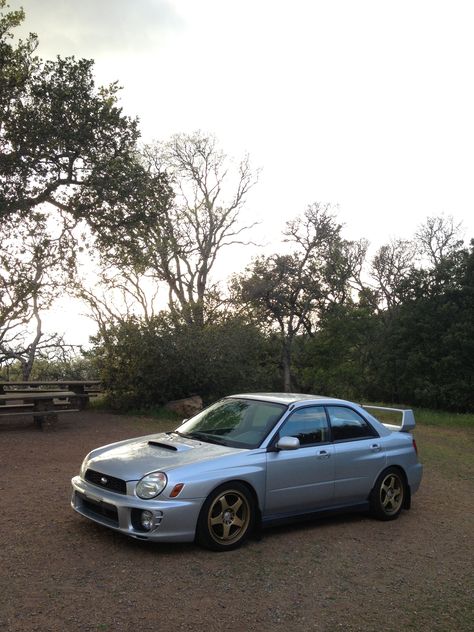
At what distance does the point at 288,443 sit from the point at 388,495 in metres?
1.97

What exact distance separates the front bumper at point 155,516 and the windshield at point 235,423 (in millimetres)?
1016

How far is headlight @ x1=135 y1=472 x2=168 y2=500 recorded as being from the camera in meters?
5.31

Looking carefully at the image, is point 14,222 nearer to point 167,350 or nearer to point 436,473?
point 167,350

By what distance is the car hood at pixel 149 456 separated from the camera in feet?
18.2

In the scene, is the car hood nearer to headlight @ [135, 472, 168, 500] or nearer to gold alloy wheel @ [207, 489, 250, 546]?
headlight @ [135, 472, 168, 500]

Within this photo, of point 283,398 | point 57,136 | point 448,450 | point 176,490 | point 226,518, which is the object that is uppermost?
point 57,136

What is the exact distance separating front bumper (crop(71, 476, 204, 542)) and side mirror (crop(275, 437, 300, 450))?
3.40 ft

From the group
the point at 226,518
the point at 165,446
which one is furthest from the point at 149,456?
the point at 226,518

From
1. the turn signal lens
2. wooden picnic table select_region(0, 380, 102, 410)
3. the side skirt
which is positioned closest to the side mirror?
the side skirt

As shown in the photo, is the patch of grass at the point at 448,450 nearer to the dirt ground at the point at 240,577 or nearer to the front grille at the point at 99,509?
the dirt ground at the point at 240,577

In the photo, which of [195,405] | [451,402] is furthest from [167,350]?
[451,402]

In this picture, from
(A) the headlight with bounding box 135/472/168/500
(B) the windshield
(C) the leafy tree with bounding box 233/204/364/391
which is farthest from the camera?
(C) the leafy tree with bounding box 233/204/364/391

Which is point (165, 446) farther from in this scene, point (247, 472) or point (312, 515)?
point (312, 515)

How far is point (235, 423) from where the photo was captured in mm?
6645
